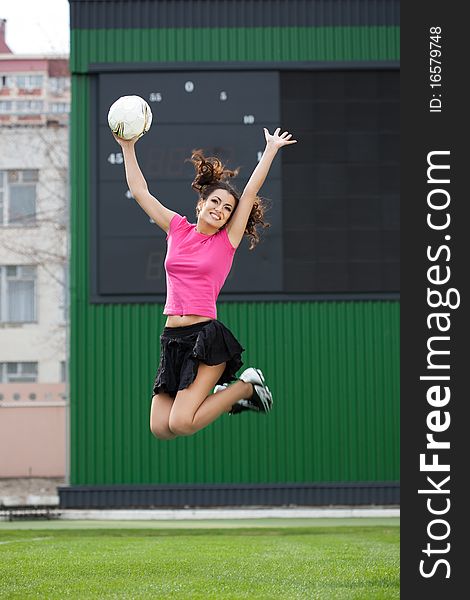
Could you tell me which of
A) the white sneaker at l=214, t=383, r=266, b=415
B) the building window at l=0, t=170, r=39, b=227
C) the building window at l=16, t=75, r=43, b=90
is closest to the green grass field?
the white sneaker at l=214, t=383, r=266, b=415

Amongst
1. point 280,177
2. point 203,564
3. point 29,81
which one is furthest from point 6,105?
point 203,564

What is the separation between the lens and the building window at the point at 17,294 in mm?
25391

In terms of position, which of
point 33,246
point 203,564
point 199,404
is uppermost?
point 33,246

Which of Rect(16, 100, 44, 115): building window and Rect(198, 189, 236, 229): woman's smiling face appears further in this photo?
Rect(16, 100, 44, 115): building window

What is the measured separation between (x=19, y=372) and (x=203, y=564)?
20.0 m

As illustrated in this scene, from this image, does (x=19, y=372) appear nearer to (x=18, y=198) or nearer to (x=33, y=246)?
(x=33, y=246)

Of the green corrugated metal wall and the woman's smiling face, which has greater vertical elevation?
the woman's smiling face

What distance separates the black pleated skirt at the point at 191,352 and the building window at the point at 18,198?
1991 centimetres

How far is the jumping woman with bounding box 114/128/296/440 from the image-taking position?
5.66 m

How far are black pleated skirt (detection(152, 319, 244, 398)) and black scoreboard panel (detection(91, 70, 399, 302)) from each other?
6.92m

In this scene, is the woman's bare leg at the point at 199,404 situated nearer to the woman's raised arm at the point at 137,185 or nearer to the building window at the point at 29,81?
the woman's raised arm at the point at 137,185

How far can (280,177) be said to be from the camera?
→ 12.8m

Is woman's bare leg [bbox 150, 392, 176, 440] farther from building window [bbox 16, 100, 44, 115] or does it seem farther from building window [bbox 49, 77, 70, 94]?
building window [bbox 49, 77, 70, 94]

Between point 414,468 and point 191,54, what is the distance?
9.55 meters
